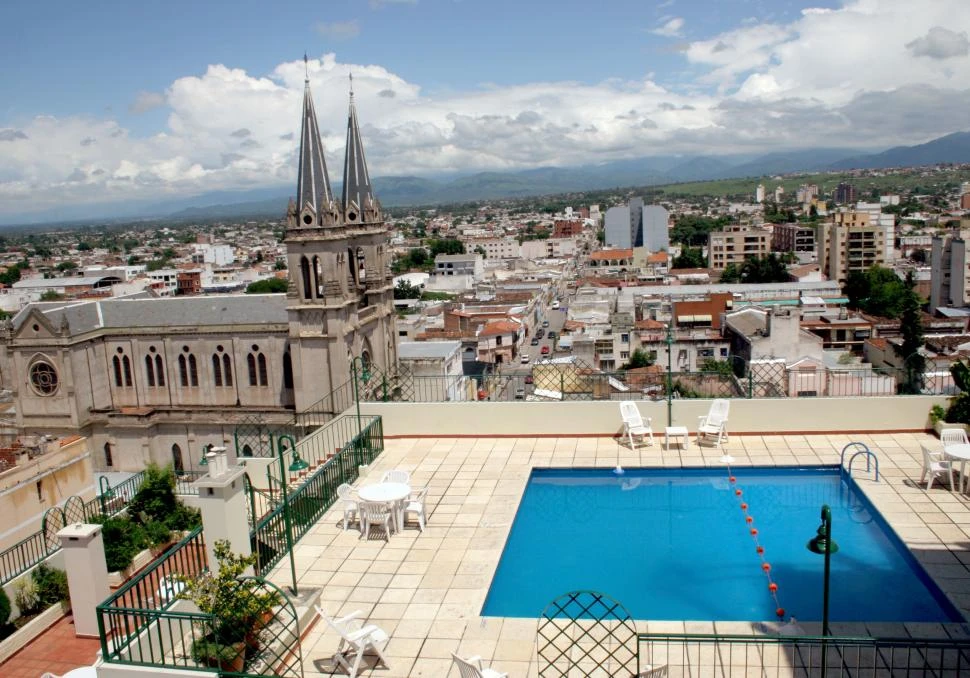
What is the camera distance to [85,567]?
8609 millimetres

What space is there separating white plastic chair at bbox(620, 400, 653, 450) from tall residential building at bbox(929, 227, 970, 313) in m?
69.6

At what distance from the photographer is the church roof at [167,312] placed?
29781 mm

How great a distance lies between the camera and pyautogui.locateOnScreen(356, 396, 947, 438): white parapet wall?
1264cm

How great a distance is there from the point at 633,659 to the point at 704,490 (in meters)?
5.42

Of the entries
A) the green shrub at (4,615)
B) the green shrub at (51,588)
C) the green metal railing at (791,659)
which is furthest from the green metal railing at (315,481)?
the green metal railing at (791,659)

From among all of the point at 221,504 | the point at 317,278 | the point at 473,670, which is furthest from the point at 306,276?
the point at 473,670

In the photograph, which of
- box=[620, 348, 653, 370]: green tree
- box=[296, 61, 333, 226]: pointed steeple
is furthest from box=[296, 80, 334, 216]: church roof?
box=[620, 348, 653, 370]: green tree

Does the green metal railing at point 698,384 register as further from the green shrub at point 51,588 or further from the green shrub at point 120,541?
the green shrub at point 51,588

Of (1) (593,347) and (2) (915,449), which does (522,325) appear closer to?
(1) (593,347)

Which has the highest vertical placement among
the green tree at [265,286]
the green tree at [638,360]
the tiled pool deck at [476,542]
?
the tiled pool deck at [476,542]

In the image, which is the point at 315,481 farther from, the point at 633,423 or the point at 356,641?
the point at 633,423

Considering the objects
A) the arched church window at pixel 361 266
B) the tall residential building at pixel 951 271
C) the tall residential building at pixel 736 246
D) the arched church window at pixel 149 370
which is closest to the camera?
the arched church window at pixel 361 266

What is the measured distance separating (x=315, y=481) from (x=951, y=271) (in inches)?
3189

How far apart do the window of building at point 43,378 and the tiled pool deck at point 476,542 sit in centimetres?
2270
